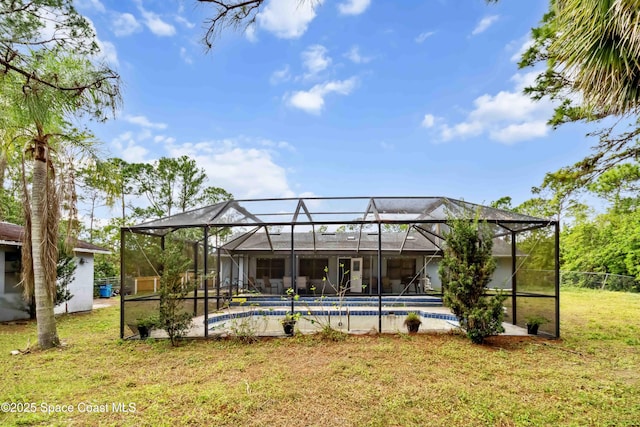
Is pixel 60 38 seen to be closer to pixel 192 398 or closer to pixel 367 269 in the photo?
pixel 192 398

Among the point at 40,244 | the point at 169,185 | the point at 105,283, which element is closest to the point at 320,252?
the point at 40,244

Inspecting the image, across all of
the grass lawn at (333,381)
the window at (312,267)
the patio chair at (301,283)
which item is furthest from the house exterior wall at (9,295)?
the window at (312,267)

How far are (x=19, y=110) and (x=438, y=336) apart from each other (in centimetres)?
748

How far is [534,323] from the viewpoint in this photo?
22.4ft

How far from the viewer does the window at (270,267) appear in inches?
603

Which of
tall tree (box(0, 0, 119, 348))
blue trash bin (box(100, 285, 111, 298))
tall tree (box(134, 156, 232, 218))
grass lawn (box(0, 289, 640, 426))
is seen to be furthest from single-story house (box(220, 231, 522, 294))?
tall tree (box(134, 156, 232, 218))

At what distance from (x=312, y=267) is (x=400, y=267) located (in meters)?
4.29

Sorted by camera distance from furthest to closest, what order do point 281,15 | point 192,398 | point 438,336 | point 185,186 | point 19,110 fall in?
point 185,186, point 438,336, point 192,398, point 19,110, point 281,15

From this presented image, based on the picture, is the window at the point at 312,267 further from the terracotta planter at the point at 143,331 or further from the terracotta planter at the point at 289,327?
the terracotta planter at the point at 143,331

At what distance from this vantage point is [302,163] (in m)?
16.3

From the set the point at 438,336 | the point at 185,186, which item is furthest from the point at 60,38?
the point at 185,186

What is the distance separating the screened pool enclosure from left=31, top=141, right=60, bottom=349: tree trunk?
4.08 ft

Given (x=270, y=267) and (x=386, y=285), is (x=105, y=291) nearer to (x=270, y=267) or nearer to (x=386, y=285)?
(x=270, y=267)

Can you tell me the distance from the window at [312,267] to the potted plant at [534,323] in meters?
9.58
